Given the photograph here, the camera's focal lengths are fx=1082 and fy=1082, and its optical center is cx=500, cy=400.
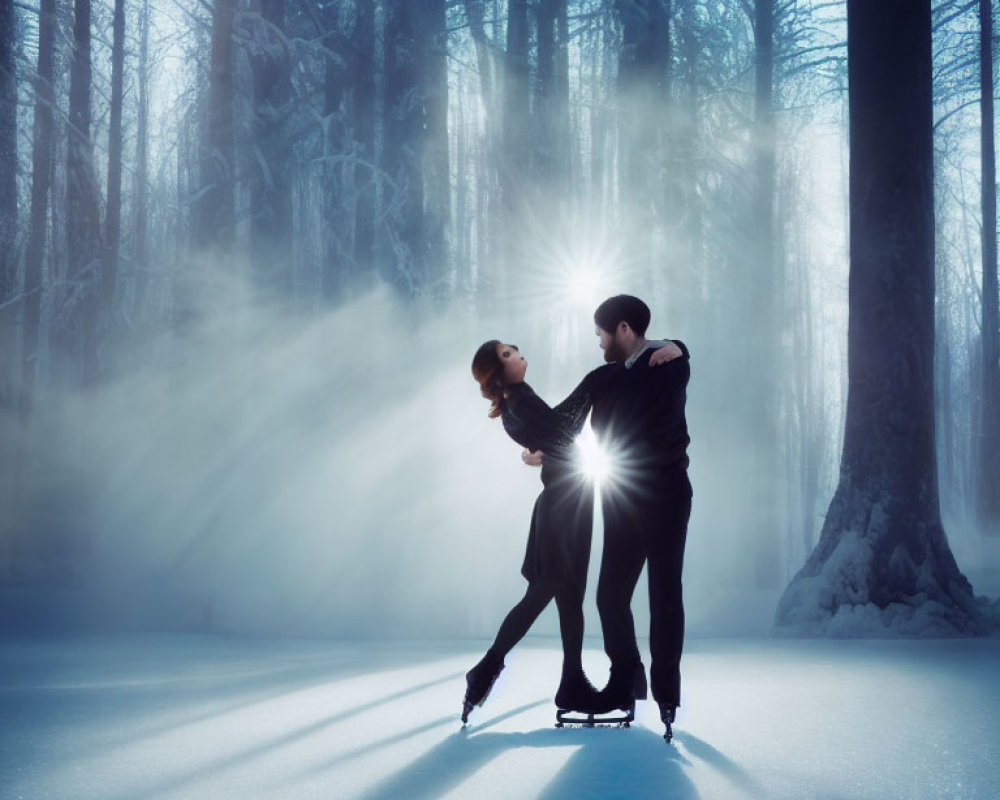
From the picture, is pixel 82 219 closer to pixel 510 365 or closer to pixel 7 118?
pixel 7 118

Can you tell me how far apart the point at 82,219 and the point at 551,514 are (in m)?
14.9

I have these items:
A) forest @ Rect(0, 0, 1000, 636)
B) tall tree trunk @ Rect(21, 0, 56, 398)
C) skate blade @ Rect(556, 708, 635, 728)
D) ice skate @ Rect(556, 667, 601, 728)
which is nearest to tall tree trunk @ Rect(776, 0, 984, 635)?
forest @ Rect(0, 0, 1000, 636)

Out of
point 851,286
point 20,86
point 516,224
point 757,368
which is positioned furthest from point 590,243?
point 20,86

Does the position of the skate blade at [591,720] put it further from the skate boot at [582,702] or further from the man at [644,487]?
the man at [644,487]

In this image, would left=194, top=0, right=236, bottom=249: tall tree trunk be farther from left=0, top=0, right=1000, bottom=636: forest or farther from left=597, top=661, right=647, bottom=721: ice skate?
left=597, top=661, right=647, bottom=721: ice skate

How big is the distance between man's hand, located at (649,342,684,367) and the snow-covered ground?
172 cm

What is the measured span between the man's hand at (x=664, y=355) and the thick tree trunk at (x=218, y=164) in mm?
10228

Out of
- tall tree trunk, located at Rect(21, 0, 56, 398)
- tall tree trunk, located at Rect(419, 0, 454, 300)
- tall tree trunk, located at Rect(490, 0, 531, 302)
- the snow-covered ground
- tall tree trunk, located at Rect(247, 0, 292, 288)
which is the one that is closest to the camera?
the snow-covered ground

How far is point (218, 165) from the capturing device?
560 inches

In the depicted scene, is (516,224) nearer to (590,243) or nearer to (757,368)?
(590,243)

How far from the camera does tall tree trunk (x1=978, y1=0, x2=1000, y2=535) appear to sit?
23625mm

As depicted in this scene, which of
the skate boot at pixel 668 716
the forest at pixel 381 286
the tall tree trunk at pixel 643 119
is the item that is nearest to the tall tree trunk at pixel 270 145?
the forest at pixel 381 286

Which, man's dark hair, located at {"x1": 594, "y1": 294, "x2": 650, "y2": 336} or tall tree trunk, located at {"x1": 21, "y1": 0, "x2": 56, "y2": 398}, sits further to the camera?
tall tree trunk, located at {"x1": 21, "y1": 0, "x2": 56, "y2": 398}

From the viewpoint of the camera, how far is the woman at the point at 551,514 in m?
5.05
